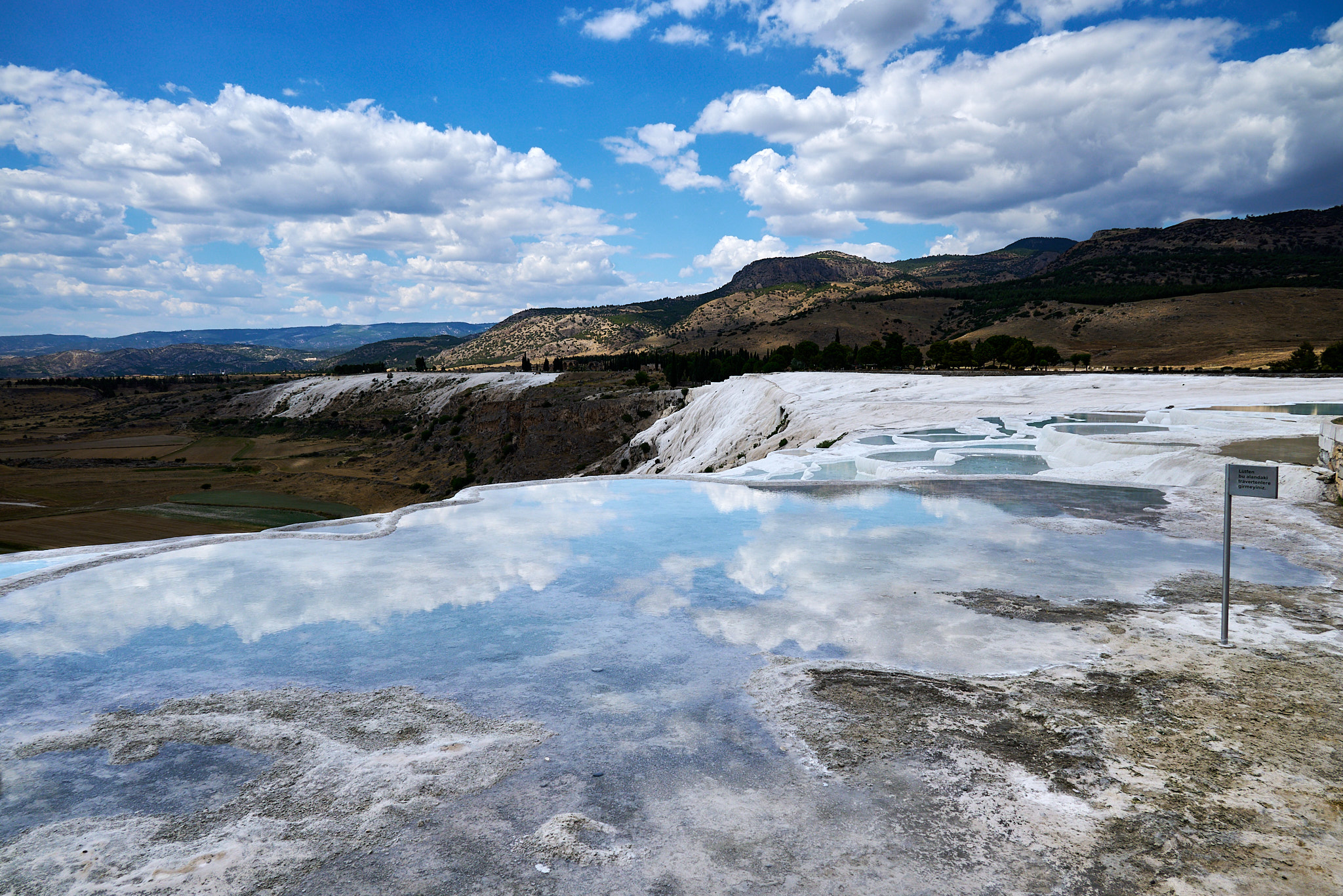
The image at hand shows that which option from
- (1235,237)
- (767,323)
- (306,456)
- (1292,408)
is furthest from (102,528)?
(1235,237)

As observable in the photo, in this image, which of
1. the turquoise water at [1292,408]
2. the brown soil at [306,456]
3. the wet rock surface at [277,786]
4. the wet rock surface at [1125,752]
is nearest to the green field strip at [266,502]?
the brown soil at [306,456]

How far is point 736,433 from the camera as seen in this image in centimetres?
3841

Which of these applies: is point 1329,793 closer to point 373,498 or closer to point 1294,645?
point 1294,645

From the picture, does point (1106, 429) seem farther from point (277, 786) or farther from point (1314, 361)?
point (1314, 361)

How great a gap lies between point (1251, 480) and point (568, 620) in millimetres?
6551

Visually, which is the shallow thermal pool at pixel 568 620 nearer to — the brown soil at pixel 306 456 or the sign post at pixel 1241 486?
the sign post at pixel 1241 486

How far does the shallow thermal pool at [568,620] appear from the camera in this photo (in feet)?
16.3

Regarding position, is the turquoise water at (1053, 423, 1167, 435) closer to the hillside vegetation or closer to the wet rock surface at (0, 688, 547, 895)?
the wet rock surface at (0, 688, 547, 895)

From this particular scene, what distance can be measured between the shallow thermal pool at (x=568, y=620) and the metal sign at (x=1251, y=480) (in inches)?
73.3

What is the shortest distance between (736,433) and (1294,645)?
32.2 m

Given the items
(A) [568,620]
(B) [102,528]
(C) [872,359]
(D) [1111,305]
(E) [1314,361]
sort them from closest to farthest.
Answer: (A) [568,620], (B) [102,528], (E) [1314,361], (C) [872,359], (D) [1111,305]

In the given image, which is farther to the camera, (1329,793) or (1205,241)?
(1205,241)

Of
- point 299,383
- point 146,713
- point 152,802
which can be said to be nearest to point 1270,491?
point 152,802

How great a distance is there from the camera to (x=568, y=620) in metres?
7.36
